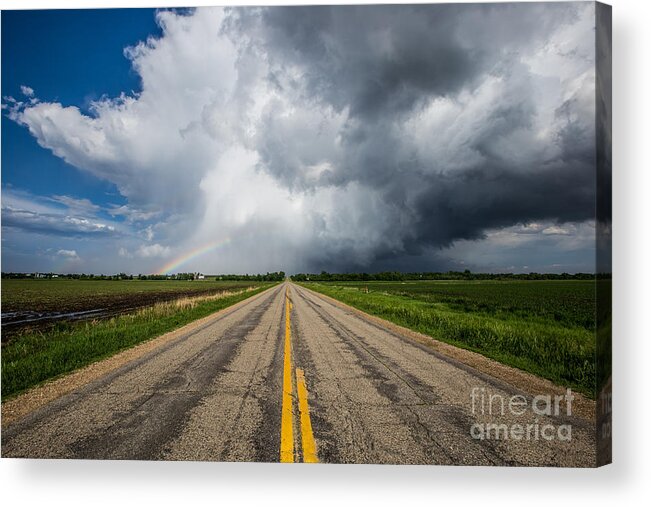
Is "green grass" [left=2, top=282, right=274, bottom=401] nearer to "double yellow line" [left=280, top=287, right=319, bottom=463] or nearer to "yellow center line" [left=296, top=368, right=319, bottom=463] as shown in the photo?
"double yellow line" [left=280, top=287, right=319, bottom=463]

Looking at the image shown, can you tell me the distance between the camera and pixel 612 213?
460 centimetres

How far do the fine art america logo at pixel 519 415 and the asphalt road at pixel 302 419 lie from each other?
2 cm

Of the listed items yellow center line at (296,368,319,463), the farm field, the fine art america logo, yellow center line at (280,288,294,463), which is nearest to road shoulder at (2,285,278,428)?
the farm field

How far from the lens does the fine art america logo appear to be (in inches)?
154

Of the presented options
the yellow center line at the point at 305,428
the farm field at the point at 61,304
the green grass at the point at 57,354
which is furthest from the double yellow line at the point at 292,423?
the farm field at the point at 61,304

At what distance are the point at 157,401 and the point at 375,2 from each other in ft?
24.7

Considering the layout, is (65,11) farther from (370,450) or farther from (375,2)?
(370,450)

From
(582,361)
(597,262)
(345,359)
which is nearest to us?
(597,262)

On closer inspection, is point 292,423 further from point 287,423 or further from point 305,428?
point 305,428

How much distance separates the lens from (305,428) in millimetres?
3828

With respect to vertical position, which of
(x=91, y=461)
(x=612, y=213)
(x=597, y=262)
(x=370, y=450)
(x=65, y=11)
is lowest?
(x=91, y=461)

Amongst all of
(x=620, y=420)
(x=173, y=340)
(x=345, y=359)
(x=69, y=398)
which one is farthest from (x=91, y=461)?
(x=620, y=420)

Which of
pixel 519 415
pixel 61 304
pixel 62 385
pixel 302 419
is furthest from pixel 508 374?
pixel 61 304

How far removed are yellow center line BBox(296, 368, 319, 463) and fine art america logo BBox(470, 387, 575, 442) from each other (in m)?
2.03
